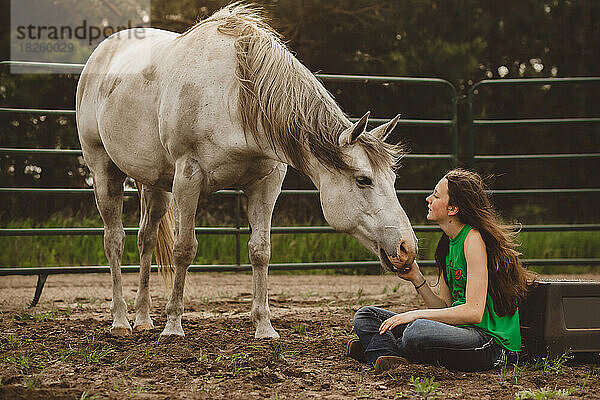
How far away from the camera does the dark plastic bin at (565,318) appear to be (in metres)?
2.91

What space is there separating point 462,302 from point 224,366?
0.99 metres

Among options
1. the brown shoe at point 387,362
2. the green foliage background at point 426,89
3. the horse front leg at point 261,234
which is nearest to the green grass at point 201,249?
the green foliage background at point 426,89

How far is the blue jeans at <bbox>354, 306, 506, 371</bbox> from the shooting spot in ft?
8.92

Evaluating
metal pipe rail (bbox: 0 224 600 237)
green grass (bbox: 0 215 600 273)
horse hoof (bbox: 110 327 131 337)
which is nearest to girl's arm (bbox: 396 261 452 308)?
horse hoof (bbox: 110 327 131 337)

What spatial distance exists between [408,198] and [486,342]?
7.49 meters

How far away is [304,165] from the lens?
3211 mm

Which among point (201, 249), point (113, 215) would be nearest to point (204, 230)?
point (113, 215)

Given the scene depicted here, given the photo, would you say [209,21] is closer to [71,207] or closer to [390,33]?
[71,207]

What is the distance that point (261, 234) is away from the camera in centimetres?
359

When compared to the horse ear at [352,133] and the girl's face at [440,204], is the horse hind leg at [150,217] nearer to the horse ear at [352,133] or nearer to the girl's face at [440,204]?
the horse ear at [352,133]

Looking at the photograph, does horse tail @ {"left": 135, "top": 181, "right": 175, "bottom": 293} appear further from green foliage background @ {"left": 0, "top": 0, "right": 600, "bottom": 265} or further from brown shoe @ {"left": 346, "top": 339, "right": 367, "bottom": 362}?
green foliage background @ {"left": 0, "top": 0, "right": 600, "bottom": 265}

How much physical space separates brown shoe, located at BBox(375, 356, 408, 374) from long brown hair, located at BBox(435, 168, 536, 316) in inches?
17.2

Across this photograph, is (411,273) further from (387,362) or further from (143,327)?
(143,327)

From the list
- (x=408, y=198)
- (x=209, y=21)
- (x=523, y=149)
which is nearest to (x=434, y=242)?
(x=408, y=198)
